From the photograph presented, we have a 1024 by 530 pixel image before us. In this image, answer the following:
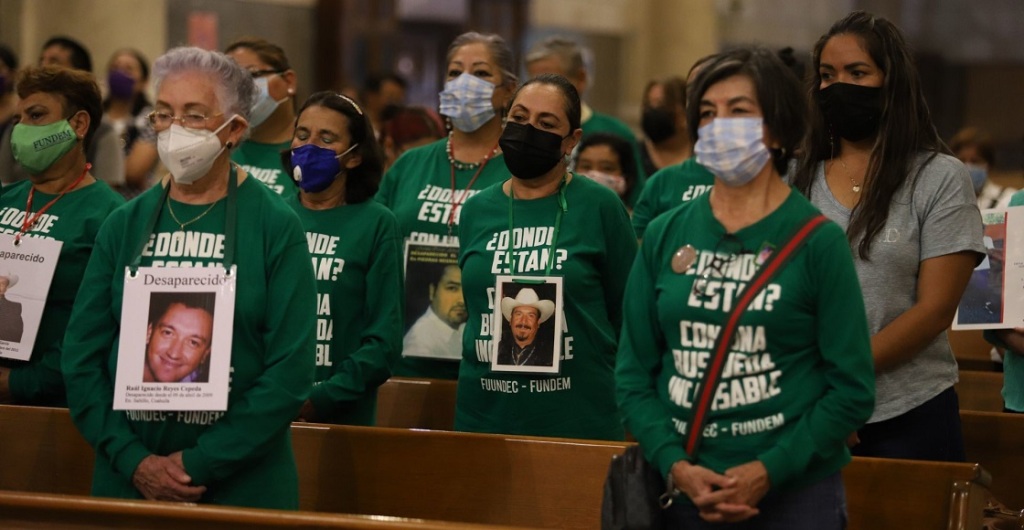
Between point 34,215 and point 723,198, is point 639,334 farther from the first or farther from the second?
point 34,215

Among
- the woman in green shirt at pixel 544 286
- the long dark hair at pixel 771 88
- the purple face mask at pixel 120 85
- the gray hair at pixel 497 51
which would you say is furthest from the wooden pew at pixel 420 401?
the purple face mask at pixel 120 85

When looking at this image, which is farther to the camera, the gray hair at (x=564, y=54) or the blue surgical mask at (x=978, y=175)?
the blue surgical mask at (x=978, y=175)

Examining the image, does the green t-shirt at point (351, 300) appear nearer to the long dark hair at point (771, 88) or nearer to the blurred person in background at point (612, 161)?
the long dark hair at point (771, 88)

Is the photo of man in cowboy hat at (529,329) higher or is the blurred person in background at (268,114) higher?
the blurred person in background at (268,114)

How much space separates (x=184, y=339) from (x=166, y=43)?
8.54 metres

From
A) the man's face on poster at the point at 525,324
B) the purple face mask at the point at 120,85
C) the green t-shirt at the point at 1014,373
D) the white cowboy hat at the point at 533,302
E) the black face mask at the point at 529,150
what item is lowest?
the green t-shirt at the point at 1014,373

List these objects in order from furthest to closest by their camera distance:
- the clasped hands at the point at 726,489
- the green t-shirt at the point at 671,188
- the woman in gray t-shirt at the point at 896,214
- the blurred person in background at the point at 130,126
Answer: the blurred person in background at the point at 130,126
the green t-shirt at the point at 671,188
the woman in gray t-shirt at the point at 896,214
the clasped hands at the point at 726,489

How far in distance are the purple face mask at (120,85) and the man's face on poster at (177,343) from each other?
5128 millimetres

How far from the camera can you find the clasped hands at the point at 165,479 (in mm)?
3201

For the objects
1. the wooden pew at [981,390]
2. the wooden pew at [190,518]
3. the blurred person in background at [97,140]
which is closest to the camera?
the wooden pew at [190,518]

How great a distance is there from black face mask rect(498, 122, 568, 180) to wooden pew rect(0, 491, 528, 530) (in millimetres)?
1381

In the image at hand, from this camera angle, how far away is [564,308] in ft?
13.4

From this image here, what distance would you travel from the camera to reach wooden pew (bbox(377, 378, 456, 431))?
4.95m

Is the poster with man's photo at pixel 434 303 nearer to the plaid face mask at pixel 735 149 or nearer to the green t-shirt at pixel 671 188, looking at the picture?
the green t-shirt at pixel 671 188
